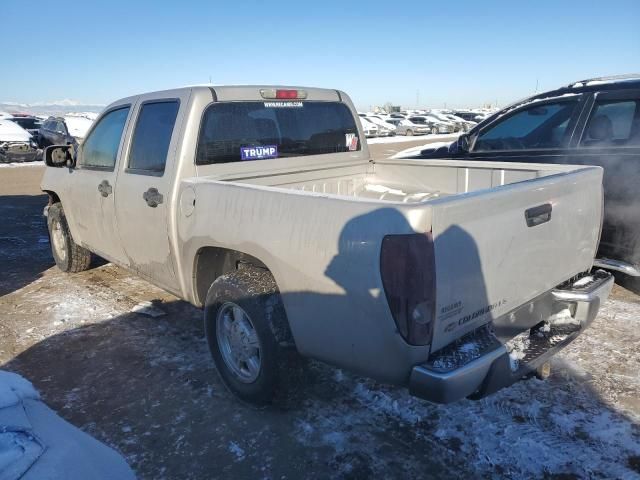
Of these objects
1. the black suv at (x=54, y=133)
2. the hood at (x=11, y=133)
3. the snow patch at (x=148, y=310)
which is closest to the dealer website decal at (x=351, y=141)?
the snow patch at (x=148, y=310)

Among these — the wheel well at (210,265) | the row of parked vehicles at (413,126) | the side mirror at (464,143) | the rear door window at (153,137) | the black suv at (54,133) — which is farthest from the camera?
the row of parked vehicles at (413,126)

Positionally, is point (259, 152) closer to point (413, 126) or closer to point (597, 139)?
point (597, 139)

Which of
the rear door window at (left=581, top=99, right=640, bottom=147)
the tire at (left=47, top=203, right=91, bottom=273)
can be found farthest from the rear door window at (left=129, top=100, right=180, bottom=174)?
the rear door window at (left=581, top=99, right=640, bottom=147)

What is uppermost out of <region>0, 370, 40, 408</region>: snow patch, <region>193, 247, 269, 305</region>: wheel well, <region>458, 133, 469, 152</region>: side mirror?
<region>458, 133, 469, 152</region>: side mirror

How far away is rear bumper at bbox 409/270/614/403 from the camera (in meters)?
2.07

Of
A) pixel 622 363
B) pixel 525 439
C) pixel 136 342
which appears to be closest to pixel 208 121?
pixel 136 342

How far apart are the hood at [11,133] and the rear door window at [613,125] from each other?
20102 mm

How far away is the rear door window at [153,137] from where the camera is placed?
3516 millimetres

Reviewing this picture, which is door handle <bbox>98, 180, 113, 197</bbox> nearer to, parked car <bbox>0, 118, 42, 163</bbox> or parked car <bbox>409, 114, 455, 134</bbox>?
parked car <bbox>0, 118, 42, 163</bbox>

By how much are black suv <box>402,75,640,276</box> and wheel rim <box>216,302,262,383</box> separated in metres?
3.14

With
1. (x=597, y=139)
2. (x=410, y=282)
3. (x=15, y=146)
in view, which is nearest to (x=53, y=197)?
(x=410, y=282)

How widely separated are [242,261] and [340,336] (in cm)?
117

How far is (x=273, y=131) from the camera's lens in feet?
12.7

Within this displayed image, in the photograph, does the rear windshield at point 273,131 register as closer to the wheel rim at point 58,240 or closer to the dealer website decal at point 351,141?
the dealer website decal at point 351,141
